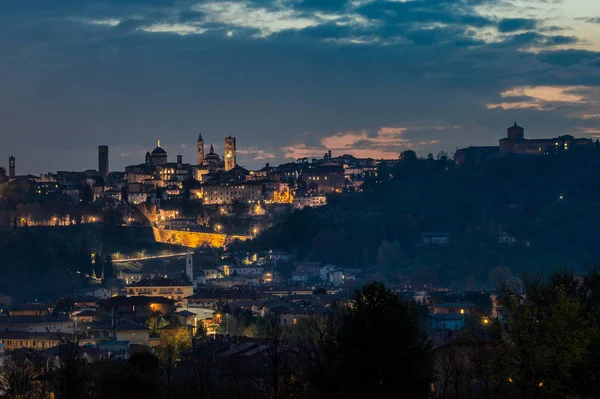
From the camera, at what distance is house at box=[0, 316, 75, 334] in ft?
197

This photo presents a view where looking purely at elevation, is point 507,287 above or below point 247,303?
above

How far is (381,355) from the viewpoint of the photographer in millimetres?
19922

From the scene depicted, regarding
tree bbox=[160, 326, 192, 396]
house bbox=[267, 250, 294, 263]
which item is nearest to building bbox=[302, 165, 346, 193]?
house bbox=[267, 250, 294, 263]

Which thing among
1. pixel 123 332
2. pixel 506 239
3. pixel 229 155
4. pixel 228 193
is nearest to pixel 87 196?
pixel 228 193

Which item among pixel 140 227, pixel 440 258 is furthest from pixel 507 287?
pixel 140 227

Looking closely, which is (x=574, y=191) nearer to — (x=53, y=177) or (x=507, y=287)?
(x=53, y=177)

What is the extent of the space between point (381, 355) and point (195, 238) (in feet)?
322

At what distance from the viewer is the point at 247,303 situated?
6900 centimetres

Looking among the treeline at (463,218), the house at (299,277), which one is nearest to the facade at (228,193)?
the treeline at (463,218)

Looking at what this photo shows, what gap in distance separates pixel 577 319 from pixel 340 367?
3.90 meters

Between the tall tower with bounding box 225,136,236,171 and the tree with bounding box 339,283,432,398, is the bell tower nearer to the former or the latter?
the tall tower with bounding box 225,136,236,171

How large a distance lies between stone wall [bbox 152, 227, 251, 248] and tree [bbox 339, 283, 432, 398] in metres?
95.6

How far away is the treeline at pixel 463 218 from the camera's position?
4508 inches

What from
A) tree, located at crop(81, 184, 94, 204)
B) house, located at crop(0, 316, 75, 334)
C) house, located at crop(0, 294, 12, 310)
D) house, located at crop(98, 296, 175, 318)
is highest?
tree, located at crop(81, 184, 94, 204)
